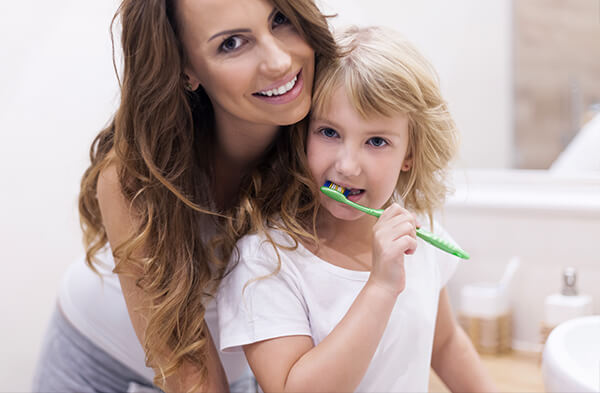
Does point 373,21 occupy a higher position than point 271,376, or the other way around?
point 373,21

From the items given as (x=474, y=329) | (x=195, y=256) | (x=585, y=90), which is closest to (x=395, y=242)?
(x=195, y=256)

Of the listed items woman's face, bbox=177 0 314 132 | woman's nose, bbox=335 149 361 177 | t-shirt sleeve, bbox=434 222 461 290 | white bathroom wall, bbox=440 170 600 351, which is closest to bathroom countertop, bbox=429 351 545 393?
white bathroom wall, bbox=440 170 600 351

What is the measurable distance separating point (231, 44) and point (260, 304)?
339 mm

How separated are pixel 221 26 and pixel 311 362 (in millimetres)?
432

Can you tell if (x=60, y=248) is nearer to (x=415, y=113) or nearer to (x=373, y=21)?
(x=415, y=113)

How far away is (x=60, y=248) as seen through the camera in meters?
1.32

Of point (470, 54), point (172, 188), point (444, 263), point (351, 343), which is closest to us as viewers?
point (351, 343)

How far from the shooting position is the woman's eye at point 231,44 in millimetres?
807

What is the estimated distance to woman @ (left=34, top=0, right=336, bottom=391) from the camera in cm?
81

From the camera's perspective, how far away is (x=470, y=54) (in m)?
1.52

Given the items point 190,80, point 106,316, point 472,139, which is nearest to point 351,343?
point 190,80

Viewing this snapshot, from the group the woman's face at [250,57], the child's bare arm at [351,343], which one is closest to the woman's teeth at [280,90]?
the woman's face at [250,57]

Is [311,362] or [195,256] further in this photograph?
[195,256]

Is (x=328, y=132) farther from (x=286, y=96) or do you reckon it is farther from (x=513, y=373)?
(x=513, y=373)
